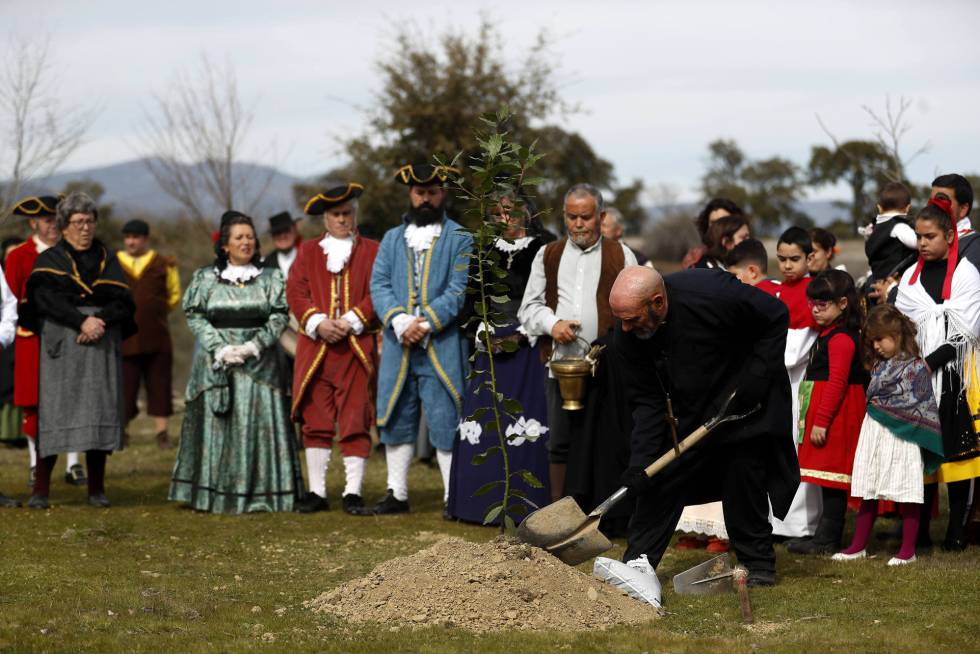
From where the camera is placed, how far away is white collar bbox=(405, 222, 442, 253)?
9500mm

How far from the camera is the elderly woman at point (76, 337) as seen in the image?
955 cm

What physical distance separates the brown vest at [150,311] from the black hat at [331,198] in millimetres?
4508

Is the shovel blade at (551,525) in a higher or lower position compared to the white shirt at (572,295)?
lower

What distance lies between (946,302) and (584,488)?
244 centimetres

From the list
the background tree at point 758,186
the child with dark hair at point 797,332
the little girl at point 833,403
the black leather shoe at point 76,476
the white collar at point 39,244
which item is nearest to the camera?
the little girl at point 833,403

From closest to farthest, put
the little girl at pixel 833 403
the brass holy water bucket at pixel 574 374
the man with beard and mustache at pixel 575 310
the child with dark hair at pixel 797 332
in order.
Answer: the little girl at pixel 833 403, the child with dark hair at pixel 797 332, the brass holy water bucket at pixel 574 374, the man with beard and mustache at pixel 575 310

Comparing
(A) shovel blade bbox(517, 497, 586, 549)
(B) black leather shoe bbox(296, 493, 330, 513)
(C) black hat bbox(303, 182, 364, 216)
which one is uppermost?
(C) black hat bbox(303, 182, 364, 216)

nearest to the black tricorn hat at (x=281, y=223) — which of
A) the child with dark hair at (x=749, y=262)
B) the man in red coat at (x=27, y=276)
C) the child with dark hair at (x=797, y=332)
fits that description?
the man in red coat at (x=27, y=276)

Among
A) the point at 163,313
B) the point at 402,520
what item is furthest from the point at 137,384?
the point at 402,520

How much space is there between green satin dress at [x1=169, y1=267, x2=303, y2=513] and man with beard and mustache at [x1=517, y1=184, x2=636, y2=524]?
2109 millimetres

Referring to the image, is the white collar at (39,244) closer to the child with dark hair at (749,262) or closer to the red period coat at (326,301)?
the red period coat at (326,301)


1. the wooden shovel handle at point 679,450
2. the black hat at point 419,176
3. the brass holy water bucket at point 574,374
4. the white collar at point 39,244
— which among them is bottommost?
the wooden shovel handle at point 679,450

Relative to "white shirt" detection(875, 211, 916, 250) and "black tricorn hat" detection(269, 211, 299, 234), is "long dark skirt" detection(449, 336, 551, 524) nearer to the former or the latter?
"white shirt" detection(875, 211, 916, 250)

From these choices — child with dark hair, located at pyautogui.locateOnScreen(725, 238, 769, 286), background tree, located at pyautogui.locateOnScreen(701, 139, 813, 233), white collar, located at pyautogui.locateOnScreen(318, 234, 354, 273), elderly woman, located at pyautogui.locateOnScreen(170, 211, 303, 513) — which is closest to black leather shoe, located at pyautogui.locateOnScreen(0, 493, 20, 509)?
elderly woman, located at pyautogui.locateOnScreen(170, 211, 303, 513)
